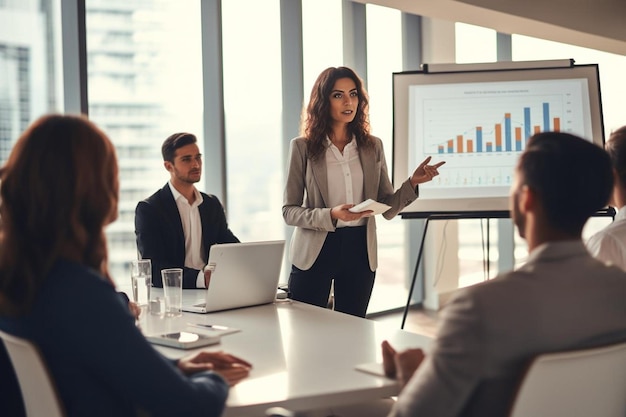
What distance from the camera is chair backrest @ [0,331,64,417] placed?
1.32 meters

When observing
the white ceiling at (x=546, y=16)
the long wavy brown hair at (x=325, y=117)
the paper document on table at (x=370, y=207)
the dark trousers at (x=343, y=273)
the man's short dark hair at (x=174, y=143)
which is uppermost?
the white ceiling at (x=546, y=16)

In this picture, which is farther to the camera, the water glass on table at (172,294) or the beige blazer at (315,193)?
the beige blazer at (315,193)

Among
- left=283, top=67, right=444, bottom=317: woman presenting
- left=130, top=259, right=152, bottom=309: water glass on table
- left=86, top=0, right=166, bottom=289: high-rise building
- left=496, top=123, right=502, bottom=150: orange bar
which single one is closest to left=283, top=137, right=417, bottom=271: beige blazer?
left=283, top=67, right=444, bottom=317: woman presenting

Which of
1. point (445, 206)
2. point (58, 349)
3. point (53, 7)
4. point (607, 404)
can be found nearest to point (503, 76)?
point (445, 206)

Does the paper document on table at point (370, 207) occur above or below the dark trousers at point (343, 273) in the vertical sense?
above

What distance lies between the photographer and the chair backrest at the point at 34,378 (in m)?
1.32

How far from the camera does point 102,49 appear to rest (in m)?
4.09

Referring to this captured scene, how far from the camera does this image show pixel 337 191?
3.44m

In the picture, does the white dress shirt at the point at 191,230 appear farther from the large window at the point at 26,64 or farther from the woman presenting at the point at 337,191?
the large window at the point at 26,64

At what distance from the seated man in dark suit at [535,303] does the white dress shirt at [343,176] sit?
204cm

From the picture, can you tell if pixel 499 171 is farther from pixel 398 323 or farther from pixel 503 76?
pixel 398 323

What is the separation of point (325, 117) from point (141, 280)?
138 centimetres

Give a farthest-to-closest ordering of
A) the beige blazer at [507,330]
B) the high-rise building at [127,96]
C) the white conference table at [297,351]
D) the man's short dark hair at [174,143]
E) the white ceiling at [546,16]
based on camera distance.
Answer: the white ceiling at [546,16]
the high-rise building at [127,96]
the man's short dark hair at [174,143]
the white conference table at [297,351]
the beige blazer at [507,330]

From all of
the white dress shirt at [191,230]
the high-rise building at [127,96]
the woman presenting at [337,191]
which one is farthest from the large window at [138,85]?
the woman presenting at [337,191]
